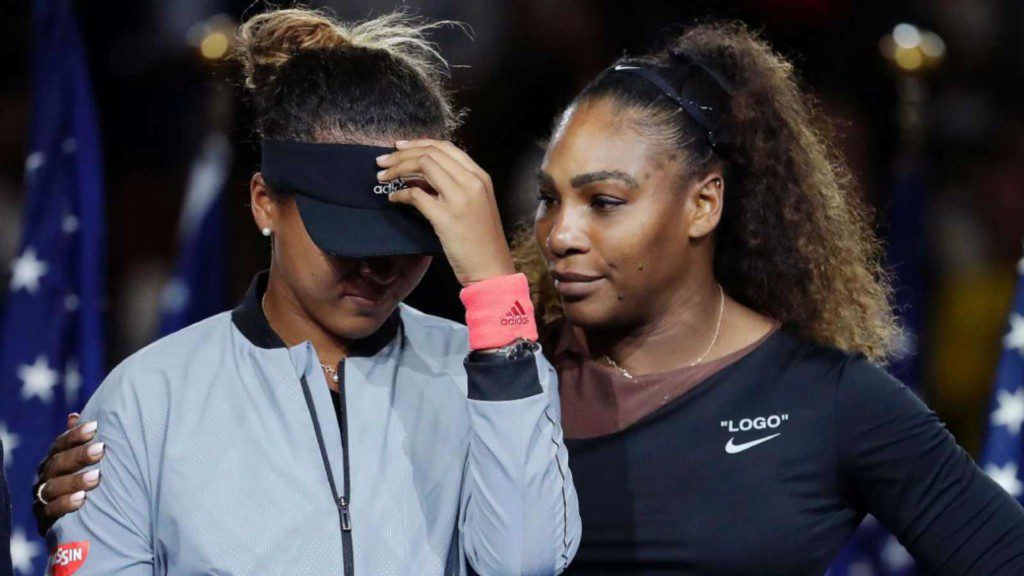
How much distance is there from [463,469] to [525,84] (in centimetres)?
249

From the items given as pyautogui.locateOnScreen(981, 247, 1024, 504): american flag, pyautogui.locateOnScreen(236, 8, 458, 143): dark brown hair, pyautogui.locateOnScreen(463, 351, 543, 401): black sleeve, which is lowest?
pyautogui.locateOnScreen(981, 247, 1024, 504): american flag

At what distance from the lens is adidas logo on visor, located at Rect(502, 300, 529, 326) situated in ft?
6.77

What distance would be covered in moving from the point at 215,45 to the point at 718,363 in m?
2.26

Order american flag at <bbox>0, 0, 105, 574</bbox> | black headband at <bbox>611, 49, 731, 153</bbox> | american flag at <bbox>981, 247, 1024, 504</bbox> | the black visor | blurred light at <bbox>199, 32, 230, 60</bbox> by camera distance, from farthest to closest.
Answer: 1. blurred light at <bbox>199, 32, 230, 60</bbox>
2. american flag at <bbox>0, 0, 105, 574</bbox>
3. american flag at <bbox>981, 247, 1024, 504</bbox>
4. black headband at <bbox>611, 49, 731, 153</bbox>
5. the black visor

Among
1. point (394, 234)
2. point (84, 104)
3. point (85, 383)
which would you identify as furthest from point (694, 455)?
point (84, 104)

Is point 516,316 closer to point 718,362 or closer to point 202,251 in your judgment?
point 718,362

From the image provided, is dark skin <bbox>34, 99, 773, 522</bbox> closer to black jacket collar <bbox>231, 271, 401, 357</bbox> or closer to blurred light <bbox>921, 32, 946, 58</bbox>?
black jacket collar <bbox>231, 271, 401, 357</bbox>

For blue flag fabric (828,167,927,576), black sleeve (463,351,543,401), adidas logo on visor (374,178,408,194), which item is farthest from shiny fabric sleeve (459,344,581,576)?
blue flag fabric (828,167,927,576)

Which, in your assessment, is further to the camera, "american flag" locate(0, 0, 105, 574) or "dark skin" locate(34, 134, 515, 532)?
"american flag" locate(0, 0, 105, 574)

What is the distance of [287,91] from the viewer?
2.27 meters

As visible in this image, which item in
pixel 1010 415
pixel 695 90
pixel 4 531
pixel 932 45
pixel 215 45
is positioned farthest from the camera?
pixel 932 45

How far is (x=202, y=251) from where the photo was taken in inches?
168

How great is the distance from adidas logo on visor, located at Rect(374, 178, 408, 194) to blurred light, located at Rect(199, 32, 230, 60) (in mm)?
2149

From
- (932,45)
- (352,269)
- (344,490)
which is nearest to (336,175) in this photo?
(352,269)
